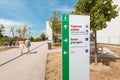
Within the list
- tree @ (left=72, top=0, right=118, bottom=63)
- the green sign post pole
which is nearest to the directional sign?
the green sign post pole

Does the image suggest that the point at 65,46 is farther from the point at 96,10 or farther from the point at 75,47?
the point at 96,10

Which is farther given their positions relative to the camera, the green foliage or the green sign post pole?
the green foliage

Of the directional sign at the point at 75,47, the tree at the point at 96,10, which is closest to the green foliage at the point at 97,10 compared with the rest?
the tree at the point at 96,10

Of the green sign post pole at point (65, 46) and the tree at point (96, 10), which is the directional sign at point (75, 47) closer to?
the green sign post pole at point (65, 46)

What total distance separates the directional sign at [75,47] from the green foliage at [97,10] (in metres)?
6.76

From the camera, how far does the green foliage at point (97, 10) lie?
11.9m

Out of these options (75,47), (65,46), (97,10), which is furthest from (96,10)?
(65,46)

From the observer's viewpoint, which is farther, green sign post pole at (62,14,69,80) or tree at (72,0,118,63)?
tree at (72,0,118,63)

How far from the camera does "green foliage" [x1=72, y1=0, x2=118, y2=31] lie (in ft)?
39.0

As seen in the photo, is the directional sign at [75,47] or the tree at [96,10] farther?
the tree at [96,10]

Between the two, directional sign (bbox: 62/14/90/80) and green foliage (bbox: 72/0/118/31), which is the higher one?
green foliage (bbox: 72/0/118/31)

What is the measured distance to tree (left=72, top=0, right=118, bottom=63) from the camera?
39.1ft

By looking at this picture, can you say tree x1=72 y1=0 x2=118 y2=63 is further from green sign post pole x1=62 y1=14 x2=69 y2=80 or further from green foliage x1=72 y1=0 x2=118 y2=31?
green sign post pole x1=62 y1=14 x2=69 y2=80

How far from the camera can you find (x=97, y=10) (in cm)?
1242
